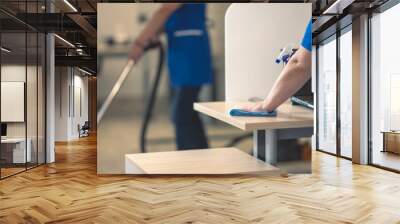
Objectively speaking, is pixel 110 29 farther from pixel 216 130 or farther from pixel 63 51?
pixel 63 51

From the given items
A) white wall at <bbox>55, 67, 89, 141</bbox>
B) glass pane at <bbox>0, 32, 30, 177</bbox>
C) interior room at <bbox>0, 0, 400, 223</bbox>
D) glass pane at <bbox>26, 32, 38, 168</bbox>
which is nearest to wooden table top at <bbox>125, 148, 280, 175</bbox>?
interior room at <bbox>0, 0, 400, 223</bbox>

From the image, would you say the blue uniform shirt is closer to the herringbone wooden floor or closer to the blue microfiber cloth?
→ the blue microfiber cloth

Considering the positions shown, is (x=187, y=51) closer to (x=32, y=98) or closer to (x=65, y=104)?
(x=32, y=98)

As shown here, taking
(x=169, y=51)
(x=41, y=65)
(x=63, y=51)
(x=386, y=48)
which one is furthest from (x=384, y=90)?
(x=63, y=51)

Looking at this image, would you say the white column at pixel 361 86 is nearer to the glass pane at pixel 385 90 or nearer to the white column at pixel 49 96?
the glass pane at pixel 385 90

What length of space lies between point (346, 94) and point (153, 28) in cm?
438

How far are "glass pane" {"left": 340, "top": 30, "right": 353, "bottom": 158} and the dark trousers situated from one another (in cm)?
354

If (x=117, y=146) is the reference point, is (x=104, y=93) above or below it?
above

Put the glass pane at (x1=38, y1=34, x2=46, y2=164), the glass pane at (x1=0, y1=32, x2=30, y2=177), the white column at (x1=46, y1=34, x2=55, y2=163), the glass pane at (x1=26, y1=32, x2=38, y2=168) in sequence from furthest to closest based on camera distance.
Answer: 1. the white column at (x1=46, y1=34, x2=55, y2=163)
2. the glass pane at (x1=38, y1=34, x2=46, y2=164)
3. the glass pane at (x1=26, y1=32, x2=38, y2=168)
4. the glass pane at (x1=0, y1=32, x2=30, y2=177)

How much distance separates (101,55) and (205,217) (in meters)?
3.20

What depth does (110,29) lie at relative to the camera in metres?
5.85

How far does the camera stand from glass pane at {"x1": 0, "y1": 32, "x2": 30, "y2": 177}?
5.71m

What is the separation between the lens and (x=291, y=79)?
5.95m

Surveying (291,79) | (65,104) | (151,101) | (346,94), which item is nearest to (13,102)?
(151,101)
